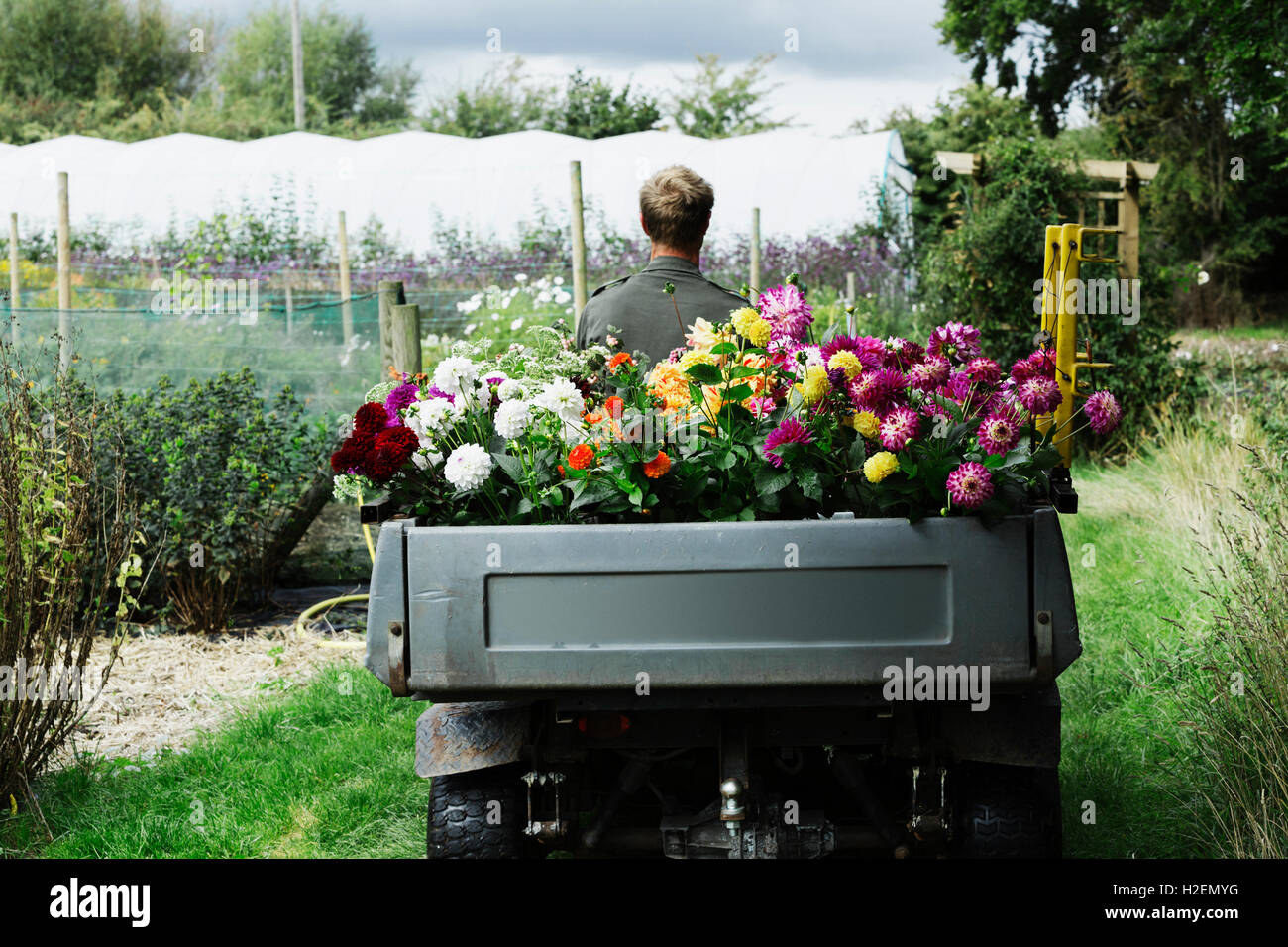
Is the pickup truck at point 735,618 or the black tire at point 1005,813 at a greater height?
the pickup truck at point 735,618

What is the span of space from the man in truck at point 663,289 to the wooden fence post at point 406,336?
2.87 metres

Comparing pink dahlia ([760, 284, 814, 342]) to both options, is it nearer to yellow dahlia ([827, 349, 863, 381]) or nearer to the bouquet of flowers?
the bouquet of flowers

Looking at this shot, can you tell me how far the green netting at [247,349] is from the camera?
302 inches

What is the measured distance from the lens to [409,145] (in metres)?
22.5

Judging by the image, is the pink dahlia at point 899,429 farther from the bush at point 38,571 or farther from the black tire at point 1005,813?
the bush at point 38,571

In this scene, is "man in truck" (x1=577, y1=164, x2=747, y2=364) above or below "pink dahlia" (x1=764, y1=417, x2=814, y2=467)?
above

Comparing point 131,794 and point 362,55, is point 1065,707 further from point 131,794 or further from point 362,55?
point 362,55

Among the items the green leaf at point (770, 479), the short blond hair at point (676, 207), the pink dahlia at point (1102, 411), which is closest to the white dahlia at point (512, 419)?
the green leaf at point (770, 479)

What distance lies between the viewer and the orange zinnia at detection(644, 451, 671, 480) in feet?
10.4

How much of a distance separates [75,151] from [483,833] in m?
23.4

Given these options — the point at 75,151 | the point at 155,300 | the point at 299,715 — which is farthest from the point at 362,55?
the point at 299,715

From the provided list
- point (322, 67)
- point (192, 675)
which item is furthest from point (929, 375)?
point (322, 67)

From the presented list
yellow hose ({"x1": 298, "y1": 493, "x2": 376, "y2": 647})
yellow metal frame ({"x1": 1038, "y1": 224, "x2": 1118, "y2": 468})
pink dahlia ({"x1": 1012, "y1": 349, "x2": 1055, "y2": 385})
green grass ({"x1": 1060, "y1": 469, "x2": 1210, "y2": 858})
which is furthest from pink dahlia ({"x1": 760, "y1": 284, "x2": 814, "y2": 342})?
yellow hose ({"x1": 298, "y1": 493, "x2": 376, "y2": 647})

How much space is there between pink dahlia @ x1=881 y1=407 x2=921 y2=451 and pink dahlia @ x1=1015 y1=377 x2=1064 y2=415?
33 centimetres
